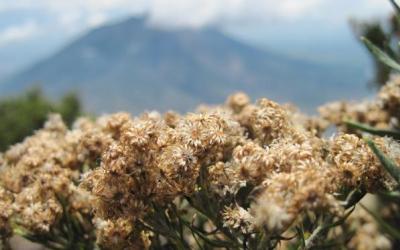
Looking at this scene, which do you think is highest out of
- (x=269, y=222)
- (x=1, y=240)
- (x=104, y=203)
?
(x=1, y=240)

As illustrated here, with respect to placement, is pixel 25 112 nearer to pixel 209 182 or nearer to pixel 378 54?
pixel 209 182

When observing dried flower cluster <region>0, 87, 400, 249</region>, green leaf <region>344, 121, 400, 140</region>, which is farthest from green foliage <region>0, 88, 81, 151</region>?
green leaf <region>344, 121, 400, 140</region>

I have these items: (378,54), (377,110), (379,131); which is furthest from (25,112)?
(379,131)

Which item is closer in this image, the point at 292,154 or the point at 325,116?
the point at 292,154

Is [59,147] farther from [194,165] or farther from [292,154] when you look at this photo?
[292,154]

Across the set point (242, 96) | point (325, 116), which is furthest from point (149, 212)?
point (325, 116)

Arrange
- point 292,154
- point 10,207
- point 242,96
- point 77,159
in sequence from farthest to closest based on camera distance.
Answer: point 242,96 < point 77,159 < point 10,207 < point 292,154

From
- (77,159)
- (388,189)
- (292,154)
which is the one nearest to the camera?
(292,154)

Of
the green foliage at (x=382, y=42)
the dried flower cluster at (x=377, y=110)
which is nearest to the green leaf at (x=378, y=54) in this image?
the green foliage at (x=382, y=42)
